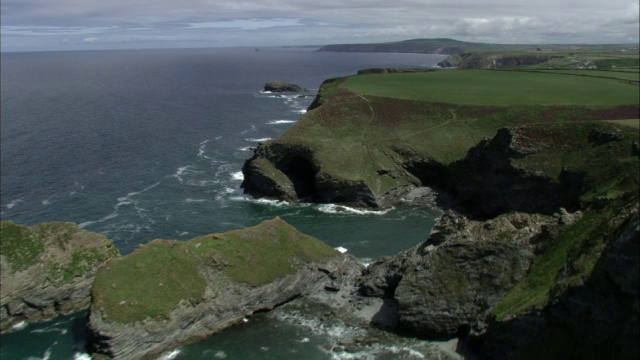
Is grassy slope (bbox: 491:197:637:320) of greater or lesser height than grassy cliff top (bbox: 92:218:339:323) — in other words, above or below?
above

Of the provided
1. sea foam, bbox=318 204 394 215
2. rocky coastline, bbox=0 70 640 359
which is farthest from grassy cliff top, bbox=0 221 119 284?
sea foam, bbox=318 204 394 215

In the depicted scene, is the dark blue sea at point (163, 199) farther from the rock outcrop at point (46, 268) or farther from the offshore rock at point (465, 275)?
the offshore rock at point (465, 275)

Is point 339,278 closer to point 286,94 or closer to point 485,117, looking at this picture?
point 485,117

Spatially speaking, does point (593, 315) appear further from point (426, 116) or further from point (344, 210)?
point (426, 116)

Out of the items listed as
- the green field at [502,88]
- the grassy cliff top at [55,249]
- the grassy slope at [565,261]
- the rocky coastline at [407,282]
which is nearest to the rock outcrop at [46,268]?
the grassy cliff top at [55,249]

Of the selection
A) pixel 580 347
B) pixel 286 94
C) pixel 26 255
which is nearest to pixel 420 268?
pixel 580 347

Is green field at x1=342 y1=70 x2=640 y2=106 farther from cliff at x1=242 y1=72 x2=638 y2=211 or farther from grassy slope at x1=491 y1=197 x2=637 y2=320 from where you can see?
grassy slope at x1=491 y1=197 x2=637 y2=320
